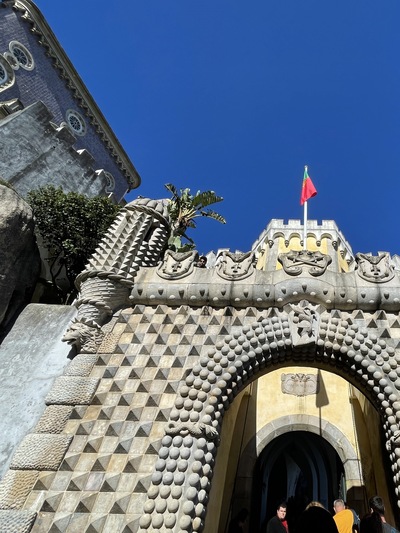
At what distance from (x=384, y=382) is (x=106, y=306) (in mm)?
4960

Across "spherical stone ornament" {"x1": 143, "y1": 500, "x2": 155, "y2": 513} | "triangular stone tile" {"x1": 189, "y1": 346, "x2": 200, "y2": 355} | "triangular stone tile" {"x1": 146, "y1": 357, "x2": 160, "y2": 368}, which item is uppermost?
"triangular stone tile" {"x1": 189, "y1": 346, "x2": 200, "y2": 355}

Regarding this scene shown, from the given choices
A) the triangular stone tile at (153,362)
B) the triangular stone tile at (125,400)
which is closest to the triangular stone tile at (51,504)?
the triangular stone tile at (125,400)

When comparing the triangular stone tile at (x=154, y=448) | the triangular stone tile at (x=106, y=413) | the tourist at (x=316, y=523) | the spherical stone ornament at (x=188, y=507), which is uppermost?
the triangular stone tile at (x=106, y=413)

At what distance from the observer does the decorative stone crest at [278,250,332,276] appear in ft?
26.4

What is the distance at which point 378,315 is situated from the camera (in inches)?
295

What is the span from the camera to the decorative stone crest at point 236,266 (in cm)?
839

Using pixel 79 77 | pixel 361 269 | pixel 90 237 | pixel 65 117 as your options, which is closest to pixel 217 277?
pixel 361 269

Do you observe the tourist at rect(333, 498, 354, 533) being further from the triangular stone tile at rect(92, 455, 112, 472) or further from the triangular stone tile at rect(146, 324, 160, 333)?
the triangular stone tile at rect(146, 324, 160, 333)

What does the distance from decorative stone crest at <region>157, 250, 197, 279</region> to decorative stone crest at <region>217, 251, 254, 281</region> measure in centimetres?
64

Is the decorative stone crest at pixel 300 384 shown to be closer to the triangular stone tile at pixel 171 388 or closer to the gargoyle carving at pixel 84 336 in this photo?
the triangular stone tile at pixel 171 388

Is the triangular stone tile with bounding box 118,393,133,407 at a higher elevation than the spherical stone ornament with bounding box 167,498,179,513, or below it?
higher

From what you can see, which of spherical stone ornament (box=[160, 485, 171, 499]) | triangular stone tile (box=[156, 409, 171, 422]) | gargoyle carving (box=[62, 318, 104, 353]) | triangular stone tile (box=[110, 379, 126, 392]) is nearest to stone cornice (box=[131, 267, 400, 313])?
gargoyle carving (box=[62, 318, 104, 353])

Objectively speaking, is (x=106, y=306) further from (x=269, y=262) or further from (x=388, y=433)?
(x=269, y=262)

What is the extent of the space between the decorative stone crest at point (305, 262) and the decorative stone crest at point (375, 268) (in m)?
0.63
